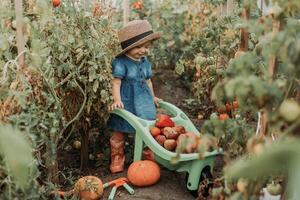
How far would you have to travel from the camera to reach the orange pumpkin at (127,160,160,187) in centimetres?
282

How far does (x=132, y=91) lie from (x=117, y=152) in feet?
1.30

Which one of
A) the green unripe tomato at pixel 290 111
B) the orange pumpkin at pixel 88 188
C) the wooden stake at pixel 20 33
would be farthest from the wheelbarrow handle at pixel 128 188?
the green unripe tomato at pixel 290 111

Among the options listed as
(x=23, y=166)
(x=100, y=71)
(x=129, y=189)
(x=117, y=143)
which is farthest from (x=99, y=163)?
(x=23, y=166)

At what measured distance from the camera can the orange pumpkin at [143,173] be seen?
9.26 ft

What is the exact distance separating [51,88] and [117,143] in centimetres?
84

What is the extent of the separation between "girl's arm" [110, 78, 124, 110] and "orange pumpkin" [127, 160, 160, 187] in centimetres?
36

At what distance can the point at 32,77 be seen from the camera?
→ 93.1 inches

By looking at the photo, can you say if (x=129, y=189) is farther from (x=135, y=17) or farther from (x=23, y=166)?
(x=135, y=17)

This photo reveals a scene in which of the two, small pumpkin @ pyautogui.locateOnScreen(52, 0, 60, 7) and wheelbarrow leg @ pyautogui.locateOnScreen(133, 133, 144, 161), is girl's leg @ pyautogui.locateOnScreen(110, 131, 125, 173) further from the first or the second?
small pumpkin @ pyautogui.locateOnScreen(52, 0, 60, 7)

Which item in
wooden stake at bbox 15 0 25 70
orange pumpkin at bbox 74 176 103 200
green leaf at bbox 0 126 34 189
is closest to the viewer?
green leaf at bbox 0 126 34 189

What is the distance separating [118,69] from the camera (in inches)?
121

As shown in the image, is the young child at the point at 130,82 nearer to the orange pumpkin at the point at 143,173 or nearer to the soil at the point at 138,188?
the soil at the point at 138,188

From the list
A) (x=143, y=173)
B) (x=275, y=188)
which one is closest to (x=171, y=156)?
(x=143, y=173)

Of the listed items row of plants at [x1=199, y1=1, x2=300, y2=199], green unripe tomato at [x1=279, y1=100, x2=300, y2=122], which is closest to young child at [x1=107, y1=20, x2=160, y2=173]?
row of plants at [x1=199, y1=1, x2=300, y2=199]
